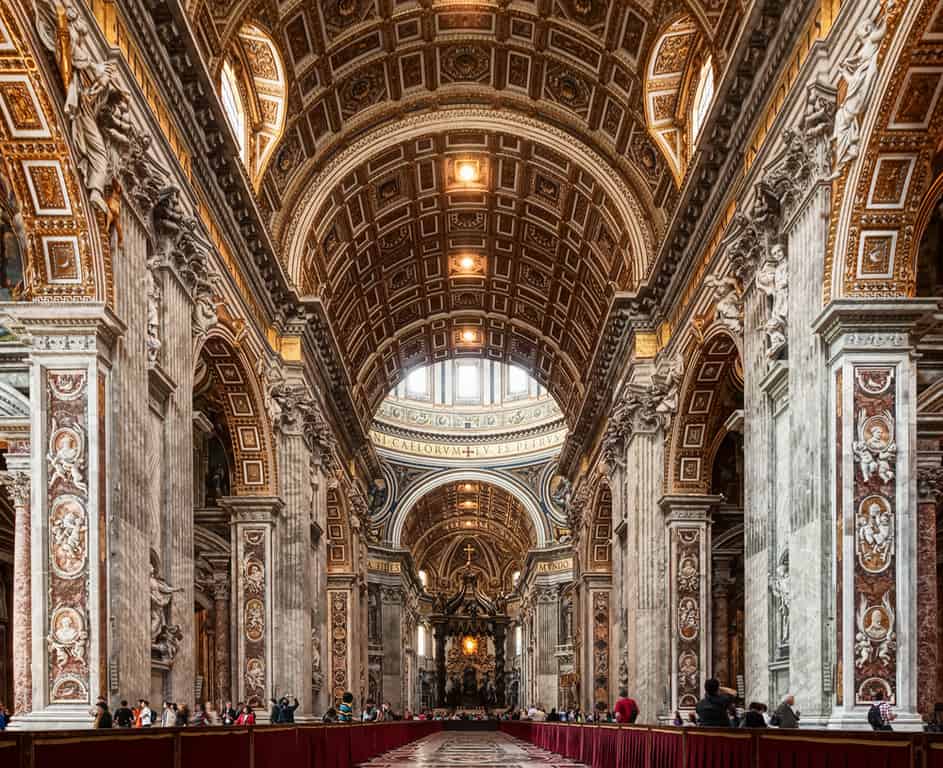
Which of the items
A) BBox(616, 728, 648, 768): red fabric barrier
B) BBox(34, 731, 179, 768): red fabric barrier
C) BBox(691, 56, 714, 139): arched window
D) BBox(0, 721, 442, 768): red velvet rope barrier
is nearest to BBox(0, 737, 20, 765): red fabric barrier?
BBox(0, 721, 442, 768): red velvet rope barrier

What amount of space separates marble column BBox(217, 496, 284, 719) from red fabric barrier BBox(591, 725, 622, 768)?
23.2ft

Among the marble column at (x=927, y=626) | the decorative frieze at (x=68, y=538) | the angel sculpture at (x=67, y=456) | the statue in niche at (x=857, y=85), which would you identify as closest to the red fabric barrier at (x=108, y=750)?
the decorative frieze at (x=68, y=538)

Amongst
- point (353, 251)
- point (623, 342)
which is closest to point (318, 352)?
point (353, 251)

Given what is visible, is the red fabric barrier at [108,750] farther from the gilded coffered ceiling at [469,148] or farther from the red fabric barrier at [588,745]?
the gilded coffered ceiling at [469,148]

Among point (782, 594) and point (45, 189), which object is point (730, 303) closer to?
point (782, 594)

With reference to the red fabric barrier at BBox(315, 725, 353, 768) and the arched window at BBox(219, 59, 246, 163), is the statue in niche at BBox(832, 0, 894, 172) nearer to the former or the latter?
the red fabric barrier at BBox(315, 725, 353, 768)

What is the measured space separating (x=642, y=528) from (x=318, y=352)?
347 inches

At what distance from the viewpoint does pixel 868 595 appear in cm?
1285

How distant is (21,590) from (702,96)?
14185 mm

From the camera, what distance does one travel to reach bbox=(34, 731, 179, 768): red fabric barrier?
6.64 metres

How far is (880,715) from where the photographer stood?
12.2 m

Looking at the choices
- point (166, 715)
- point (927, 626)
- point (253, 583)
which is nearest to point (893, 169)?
point (927, 626)

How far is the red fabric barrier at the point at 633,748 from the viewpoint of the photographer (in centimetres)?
1426

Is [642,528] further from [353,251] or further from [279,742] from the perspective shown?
[279,742]
